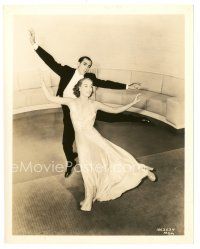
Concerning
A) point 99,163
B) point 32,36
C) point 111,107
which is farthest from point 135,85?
point 32,36

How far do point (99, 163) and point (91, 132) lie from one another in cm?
34

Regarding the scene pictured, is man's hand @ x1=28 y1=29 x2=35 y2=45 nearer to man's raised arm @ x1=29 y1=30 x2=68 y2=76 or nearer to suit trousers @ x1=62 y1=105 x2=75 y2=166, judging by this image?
man's raised arm @ x1=29 y1=30 x2=68 y2=76

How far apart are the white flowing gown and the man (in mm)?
86

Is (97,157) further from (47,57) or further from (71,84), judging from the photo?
(47,57)

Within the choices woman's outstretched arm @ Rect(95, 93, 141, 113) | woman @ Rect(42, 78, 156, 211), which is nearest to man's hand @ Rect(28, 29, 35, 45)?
woman @ Rect(42, 78, 156, 211)

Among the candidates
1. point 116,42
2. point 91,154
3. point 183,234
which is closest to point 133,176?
point 91,154

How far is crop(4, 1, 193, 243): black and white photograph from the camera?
347 cm

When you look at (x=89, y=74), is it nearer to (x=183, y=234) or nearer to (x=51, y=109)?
(x=51, y=109)

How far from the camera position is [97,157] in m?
3.53

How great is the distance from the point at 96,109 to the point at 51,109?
0.49 metres

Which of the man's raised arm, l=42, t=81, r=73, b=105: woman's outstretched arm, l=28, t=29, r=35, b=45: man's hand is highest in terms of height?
l=28, t=29, r=35, b=45: man's hand

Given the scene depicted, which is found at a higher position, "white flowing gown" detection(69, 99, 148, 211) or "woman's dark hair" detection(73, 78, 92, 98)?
"woman's dark hair" detection(73, 78, 92, 98)

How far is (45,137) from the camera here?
141 inches

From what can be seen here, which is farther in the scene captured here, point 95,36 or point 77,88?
point 95,36
